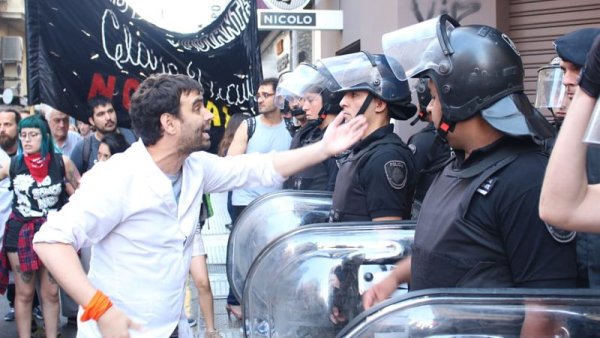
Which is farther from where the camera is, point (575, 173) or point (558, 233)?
point (558, 233)

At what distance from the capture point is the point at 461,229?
2.39m

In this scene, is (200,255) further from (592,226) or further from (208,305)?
(592,226)

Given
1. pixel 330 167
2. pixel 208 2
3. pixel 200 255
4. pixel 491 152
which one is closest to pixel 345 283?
pixel 491 152

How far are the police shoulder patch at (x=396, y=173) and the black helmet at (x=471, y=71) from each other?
784 mm

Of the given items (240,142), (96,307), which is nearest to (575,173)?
(96,307)

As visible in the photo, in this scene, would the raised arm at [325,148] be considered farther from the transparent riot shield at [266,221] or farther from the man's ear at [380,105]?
the transparent riot shield at [266,221]

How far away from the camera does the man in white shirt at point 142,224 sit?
2.78 metres

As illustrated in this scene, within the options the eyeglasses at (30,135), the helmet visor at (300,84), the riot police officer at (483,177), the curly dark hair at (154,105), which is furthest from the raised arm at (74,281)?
the eyeglasses at (30,135)

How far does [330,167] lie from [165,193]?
2547 mm

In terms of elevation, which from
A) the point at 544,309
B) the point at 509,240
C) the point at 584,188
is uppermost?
the point at 584,188

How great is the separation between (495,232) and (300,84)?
12.1 feet

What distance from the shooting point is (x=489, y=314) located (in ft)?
7.20

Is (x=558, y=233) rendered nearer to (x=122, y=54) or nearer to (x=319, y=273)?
(x=319, y=273)

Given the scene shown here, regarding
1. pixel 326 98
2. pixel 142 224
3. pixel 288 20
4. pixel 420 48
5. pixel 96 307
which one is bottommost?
pixel 96 307
